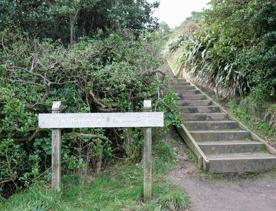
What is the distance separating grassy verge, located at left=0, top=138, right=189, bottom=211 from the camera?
3.84 m

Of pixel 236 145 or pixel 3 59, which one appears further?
pixel 236 145

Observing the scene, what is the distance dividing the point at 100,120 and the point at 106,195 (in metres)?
0.98

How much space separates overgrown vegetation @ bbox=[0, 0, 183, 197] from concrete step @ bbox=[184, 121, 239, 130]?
1.06 m

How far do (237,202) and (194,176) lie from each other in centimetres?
93

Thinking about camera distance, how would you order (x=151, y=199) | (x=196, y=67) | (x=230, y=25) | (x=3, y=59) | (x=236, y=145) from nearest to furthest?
(x=151, y=199), (x=3, y=59), (x=236, y=145), (x=230, y=25), (x=196, y=67)

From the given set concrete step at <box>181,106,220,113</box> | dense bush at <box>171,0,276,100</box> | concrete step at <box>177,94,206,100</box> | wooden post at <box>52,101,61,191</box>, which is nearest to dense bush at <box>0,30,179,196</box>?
wooden post at <box>52,101,61,191</box>

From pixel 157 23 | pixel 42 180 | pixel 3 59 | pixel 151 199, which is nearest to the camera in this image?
pixel 151 199

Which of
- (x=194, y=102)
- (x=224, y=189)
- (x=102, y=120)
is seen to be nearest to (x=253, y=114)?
(x=194, y=102)

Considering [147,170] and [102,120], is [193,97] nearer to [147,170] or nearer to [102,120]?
[147,170]

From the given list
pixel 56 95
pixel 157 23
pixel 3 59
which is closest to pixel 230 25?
pixel 157 23

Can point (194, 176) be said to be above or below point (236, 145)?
below

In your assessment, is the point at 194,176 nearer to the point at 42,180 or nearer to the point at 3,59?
the point at 42,180

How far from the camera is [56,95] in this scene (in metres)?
5.12

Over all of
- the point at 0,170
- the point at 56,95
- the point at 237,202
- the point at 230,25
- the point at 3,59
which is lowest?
the point at 237,202
